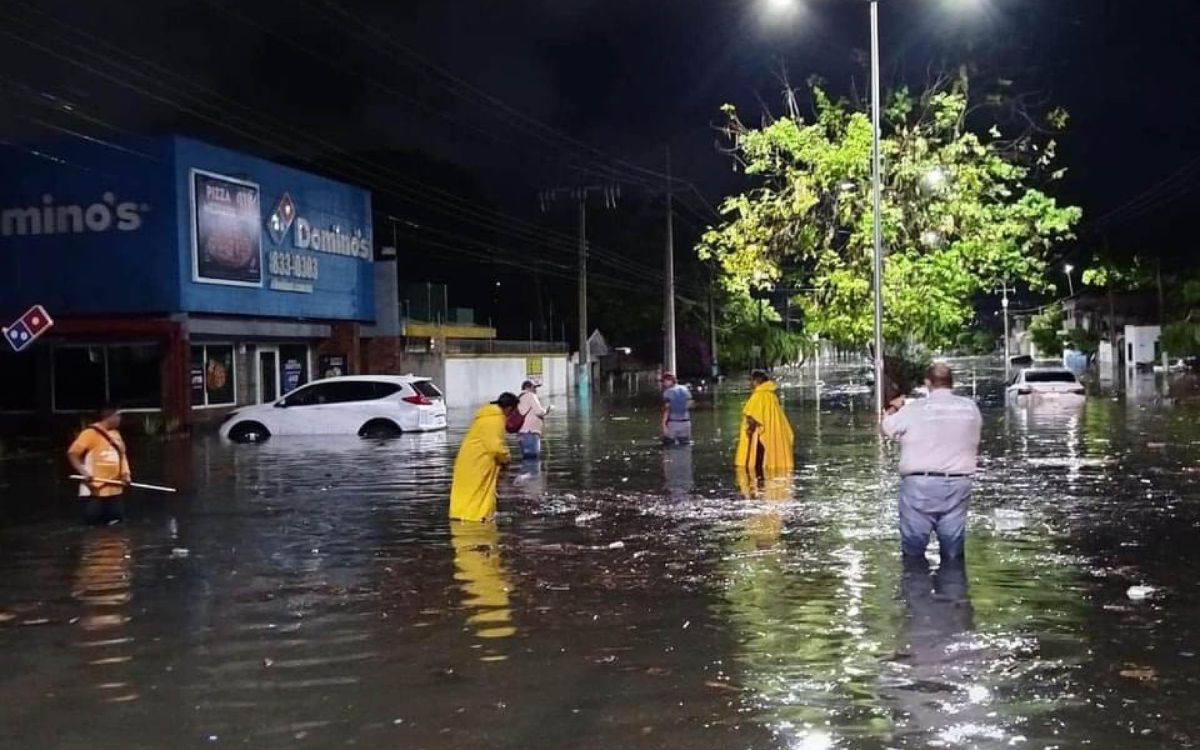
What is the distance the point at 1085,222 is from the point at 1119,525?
1394 inches

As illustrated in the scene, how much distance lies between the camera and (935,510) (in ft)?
33.0

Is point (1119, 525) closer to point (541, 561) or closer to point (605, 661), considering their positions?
point (541, 561)

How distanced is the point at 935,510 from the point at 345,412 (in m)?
20.4

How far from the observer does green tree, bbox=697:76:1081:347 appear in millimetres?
30484

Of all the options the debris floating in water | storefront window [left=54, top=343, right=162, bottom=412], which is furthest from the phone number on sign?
the debris floating in water

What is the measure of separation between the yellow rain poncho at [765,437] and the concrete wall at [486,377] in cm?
2895

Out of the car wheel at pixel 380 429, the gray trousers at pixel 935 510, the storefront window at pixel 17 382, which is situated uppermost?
the storefront window at pixel 17 382

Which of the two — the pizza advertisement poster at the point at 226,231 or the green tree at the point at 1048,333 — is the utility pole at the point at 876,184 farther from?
the green tree at the point at 1048,333

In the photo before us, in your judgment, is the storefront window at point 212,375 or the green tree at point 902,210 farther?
the storefront window at point 212,375

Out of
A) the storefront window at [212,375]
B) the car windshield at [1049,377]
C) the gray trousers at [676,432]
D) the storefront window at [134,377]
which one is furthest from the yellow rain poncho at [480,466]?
the car windshield at [1049,377]

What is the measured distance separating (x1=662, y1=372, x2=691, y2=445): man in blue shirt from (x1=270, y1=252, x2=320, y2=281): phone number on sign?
14389mm

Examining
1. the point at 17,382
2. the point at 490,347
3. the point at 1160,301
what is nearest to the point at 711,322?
the point at 1160,301

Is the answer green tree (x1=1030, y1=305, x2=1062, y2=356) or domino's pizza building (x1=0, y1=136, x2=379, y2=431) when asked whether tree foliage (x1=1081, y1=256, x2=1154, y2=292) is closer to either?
green tree (x1=1030, y1=305, x2=1062, y2=356)

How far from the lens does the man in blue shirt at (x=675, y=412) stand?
24.0 m
